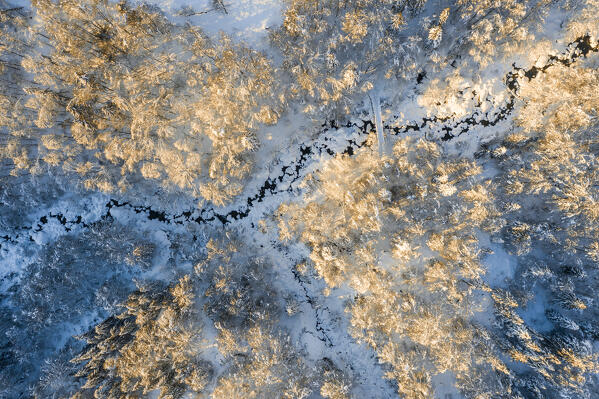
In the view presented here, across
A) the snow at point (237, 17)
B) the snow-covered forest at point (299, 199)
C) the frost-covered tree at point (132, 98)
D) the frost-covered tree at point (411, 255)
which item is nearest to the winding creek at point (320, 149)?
the snow-covered forest at point (299, 199)

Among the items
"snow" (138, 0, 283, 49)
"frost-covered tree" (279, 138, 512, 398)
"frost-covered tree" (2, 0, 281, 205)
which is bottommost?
"frost-covered tree" (279, 138, 512, 398)

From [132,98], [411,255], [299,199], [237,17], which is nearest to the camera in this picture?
[132,98]

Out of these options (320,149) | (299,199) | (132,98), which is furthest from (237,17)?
(299,199)

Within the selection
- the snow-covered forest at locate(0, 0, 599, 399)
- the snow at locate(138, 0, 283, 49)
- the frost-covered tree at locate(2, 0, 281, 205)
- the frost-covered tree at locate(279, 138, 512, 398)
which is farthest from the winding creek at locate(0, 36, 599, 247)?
the snow at locate(138, 0, 283, 49)

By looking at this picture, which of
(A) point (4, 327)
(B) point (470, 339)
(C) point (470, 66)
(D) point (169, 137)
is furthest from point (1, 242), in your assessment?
(C) point (470, 66)

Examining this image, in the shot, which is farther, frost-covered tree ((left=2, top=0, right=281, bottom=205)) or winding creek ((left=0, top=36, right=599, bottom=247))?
winding creek ((left=0, top=36, right=599, bottom=247))

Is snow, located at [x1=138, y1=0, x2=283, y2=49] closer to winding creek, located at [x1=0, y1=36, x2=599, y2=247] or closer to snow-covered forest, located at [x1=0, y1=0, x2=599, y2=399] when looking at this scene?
snow-covered forest, located at [x1=0, y1=0, x2=599, y2=399]

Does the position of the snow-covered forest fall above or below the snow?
below

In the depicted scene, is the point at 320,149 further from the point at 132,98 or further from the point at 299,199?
the point at 132,98
